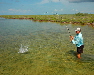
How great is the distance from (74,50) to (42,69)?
5.09 metres

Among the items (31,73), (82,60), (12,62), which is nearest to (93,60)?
(82,60)

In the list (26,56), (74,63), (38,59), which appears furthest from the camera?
(26,56)

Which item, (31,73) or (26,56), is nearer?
(31,73)

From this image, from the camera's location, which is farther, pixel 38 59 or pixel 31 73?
pixel 38 59

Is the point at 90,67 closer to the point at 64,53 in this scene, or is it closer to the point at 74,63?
the point at 74,63

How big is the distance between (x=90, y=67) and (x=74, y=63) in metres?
1.20

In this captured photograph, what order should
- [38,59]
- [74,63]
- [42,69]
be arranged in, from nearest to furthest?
[42,69] < [74,63] < [38,59]

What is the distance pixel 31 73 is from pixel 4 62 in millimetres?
2851

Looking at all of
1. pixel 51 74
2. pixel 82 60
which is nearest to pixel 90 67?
pixel 82 60

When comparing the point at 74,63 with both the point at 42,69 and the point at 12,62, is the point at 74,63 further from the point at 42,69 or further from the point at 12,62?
the point at 12,62

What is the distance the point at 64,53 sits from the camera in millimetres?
11289

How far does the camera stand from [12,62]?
9281 millimetres

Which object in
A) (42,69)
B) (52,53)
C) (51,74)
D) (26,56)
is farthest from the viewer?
(52,53)

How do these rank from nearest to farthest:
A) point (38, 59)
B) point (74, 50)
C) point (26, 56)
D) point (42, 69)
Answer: point (42, 69) → point (38, 59) → point (26, 56) → point (74, 50)
